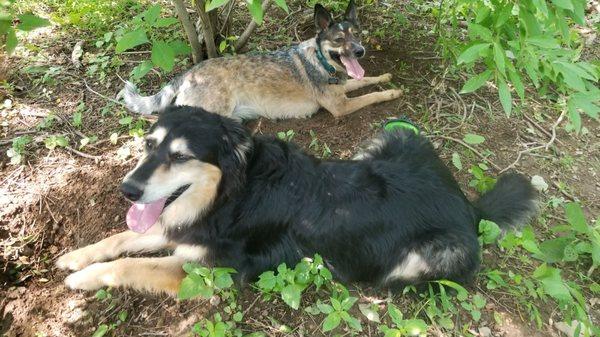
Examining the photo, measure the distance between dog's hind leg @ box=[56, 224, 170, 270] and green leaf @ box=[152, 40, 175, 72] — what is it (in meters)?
1.48

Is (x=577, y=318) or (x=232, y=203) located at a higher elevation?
(x=232, y=203)

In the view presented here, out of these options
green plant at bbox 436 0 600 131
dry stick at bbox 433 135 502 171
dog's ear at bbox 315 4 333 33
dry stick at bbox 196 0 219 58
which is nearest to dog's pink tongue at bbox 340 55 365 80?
dog's ear at bbox 315 4 333 33

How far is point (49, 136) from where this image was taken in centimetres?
388

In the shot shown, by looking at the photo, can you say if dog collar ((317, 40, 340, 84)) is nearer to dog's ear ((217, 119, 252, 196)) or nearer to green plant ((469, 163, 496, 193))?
green plant ((469, 163, 496, 193))

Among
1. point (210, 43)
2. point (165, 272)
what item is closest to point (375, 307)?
point (165, 272)

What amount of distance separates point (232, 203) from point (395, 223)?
1.04m

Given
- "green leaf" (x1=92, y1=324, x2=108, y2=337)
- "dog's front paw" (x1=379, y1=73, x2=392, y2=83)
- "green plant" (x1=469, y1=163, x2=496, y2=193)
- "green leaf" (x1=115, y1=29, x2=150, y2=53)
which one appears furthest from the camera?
"dog's front paw" (x1=379, y1=73, x2=392, y2=83)

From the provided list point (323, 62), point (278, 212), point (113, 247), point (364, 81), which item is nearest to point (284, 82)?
point (323, 62)

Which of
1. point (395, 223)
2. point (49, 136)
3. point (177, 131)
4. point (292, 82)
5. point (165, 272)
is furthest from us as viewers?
point (292, 82)

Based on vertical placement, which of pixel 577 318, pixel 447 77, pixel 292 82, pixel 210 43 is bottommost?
pixel 577 318

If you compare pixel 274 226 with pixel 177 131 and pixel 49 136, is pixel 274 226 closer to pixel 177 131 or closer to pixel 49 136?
pixel 177 131

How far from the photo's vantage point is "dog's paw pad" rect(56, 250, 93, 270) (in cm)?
301

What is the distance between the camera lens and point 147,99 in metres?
4.09

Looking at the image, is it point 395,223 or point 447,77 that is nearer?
point 395,223
